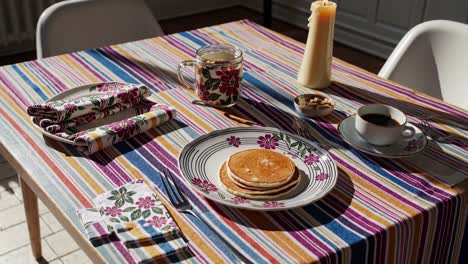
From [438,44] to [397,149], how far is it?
0.65 metres

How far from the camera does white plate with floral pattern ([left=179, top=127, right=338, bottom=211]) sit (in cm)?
80

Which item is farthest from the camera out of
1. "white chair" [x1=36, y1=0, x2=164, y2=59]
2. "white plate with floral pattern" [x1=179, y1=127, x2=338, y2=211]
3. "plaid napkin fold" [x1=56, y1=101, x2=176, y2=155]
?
"white chair" [x1=36, y1=0, x2=164, y2=59]

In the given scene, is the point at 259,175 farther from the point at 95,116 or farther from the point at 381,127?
the point at 95,116

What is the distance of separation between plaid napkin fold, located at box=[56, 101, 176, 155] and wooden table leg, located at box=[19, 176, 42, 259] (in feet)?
1.83

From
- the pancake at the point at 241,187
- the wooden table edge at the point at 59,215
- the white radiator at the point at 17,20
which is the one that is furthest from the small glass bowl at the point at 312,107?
the white radiator at the point at 17,20

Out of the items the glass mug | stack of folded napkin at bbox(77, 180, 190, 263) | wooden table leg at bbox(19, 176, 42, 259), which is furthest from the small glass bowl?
wooden table leg at bbox(19, 176, 42, 259)

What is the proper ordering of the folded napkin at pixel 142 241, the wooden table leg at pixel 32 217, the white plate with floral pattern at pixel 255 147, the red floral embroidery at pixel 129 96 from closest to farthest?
the folded napkin at pixel 142 241 → the white plate with floral pattern at pixel 255 147 → the red floral embroidery at pixel 129 96 → the wooden table leg at pixel 32 217

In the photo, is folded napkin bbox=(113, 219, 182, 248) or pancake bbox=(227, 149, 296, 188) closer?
folded napkin bbox=(113, 219, 182, 248)

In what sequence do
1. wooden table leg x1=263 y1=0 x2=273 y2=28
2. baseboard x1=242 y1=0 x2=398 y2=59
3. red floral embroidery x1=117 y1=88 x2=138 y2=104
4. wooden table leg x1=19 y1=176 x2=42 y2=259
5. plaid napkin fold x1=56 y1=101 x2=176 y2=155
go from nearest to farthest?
plaid napkin fold x1=56 y1=101 x2=176 y2=155, red floral embroidery x1=117 y1=88 x2=138 y2=104, wooden table leg x1=19 y1=176 x2=42 y2=259, baseboard x1=242 y1=0 x2=398 y2=59, wooden table leg x1=263 y1=0 x2=273 y2=28

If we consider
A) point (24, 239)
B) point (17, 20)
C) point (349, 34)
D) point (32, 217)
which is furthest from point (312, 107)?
point (349, 34)

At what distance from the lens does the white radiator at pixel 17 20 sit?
2932mm

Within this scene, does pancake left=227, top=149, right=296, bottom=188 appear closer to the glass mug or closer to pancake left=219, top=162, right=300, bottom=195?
pancake left=219, top=162, right=300, bottom=195

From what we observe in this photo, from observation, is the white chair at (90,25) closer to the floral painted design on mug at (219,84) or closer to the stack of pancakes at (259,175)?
the floral painted design on mug at (219,84)

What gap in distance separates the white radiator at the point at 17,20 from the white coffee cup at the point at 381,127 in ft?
8.20
